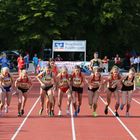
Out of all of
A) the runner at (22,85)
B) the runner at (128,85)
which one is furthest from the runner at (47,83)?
the runner at (128,85)

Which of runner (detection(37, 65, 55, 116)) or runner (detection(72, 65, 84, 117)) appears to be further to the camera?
runner (detection(72, 65, 84, 117))

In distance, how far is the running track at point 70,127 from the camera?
45.7 feet

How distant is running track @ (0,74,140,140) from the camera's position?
548 inches

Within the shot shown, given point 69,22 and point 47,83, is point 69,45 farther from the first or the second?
point 47,83

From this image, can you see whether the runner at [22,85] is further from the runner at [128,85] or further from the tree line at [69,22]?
the tree line at [69,22]

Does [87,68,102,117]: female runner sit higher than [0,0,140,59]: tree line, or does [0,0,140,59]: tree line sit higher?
[0,0,140,59]: tree line

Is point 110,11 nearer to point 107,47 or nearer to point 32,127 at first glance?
point 107,47

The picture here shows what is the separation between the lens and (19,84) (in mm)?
18156

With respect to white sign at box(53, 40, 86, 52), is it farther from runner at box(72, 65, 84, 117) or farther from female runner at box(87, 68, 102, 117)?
female runner at box(87, 68, 102, 117)

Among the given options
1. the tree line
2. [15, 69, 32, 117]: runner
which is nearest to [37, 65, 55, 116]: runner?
[15, 69, 32, 117]: runner

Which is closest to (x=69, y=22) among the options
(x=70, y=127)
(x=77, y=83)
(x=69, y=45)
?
(x=69, y=45)

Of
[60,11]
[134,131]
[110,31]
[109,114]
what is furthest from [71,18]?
[134,131]

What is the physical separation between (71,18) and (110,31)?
533 cm

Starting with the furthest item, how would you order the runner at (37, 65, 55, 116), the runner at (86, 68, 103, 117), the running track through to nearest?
the runner at (86, 68, 103, 117)
the runner at (37, 65, 55, 116)
the running track
